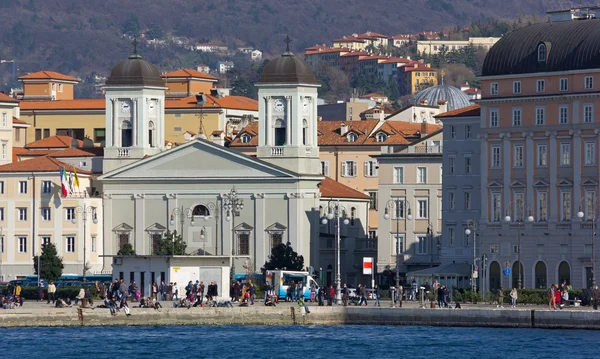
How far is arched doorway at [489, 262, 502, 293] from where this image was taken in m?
110

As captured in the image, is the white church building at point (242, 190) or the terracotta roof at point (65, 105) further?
the terracotta roof at point (65, 105)

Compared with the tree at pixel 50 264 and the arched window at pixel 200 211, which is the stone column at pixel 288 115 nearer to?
the arched window at pixel 200 211

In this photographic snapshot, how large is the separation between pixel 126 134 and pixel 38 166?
5891 millimetres

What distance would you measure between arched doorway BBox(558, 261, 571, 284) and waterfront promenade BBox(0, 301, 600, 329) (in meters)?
15.2

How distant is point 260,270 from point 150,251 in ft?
24.6

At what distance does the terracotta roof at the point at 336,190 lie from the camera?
12950 centimetres

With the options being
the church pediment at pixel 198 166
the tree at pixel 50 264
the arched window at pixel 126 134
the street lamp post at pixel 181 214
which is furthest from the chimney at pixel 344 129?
the tree at pixel 50 264

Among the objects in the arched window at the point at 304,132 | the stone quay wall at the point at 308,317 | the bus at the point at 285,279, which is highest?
the arched window at the point at 304,132

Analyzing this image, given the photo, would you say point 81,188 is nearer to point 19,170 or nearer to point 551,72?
point 19,170

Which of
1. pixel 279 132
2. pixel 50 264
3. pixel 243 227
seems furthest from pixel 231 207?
pixel 50 264

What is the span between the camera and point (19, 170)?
420 feet

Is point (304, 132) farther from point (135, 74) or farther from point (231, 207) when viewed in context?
point (135, 74)

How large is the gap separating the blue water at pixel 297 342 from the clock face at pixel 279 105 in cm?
3893

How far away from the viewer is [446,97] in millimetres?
180625
